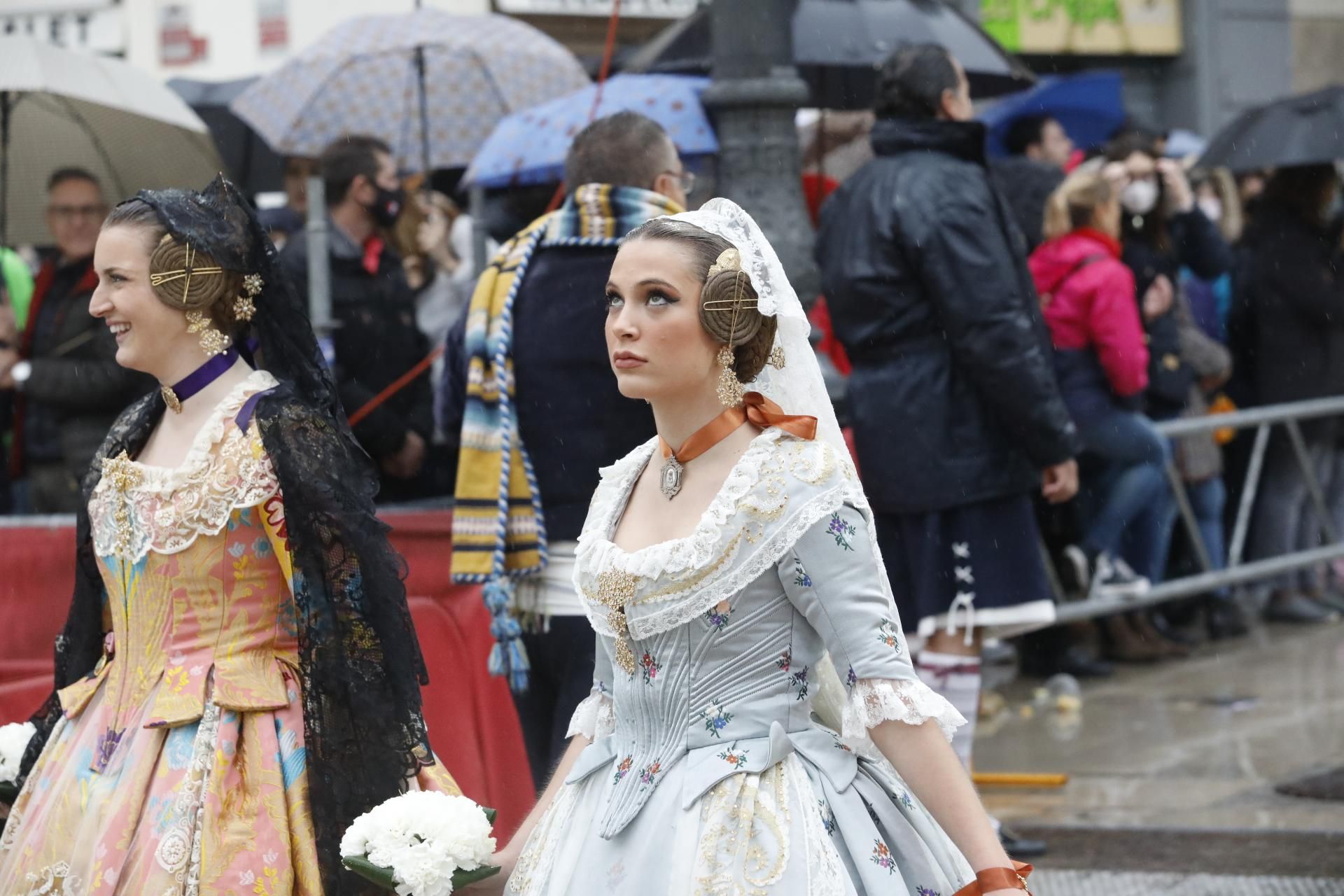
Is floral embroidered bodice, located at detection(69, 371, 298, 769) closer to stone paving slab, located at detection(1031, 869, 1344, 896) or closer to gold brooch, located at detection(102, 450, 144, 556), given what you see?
gold brooch, located at detection(102, 450, 144, 556)

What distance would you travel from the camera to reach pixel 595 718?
313 cm

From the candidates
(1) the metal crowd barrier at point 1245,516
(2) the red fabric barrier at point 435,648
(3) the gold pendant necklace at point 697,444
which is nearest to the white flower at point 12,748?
(2) the red fabric barrier at point 435,648

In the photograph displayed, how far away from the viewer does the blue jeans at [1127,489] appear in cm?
844

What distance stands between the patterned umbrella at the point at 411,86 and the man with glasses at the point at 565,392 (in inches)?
146

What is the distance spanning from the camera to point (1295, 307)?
32.2 ft

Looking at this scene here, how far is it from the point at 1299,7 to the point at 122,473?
59.4ft

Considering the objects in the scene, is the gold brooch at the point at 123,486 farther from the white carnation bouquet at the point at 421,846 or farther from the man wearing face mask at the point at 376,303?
the man wearing face mask at the point at 376,303

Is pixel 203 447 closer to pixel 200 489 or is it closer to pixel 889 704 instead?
pixel 200 489

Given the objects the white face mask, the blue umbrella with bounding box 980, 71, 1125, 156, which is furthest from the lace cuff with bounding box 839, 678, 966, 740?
the blue umbrella with bounding box 980, 71, 1125, 156

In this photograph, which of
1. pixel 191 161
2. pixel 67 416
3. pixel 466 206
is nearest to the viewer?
pixel 67 416

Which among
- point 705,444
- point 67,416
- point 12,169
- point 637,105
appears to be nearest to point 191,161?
point 12,169

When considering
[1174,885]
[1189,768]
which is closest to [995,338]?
[1174,885]

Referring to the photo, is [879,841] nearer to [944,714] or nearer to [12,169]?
[944,714]

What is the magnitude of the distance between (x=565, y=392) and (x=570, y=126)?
3.15 meters
